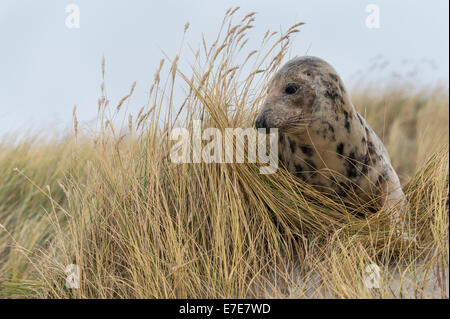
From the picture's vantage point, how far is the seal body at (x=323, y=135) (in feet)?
9.56

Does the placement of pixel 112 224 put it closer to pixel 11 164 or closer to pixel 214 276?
pixel 214 276

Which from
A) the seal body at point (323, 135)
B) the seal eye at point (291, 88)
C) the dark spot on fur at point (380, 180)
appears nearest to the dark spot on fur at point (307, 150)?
the seal body at point (323, 135)

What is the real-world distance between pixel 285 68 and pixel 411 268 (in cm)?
134

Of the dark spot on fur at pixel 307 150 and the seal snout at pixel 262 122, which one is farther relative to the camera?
the dark spot on fur at pixel 307 150
